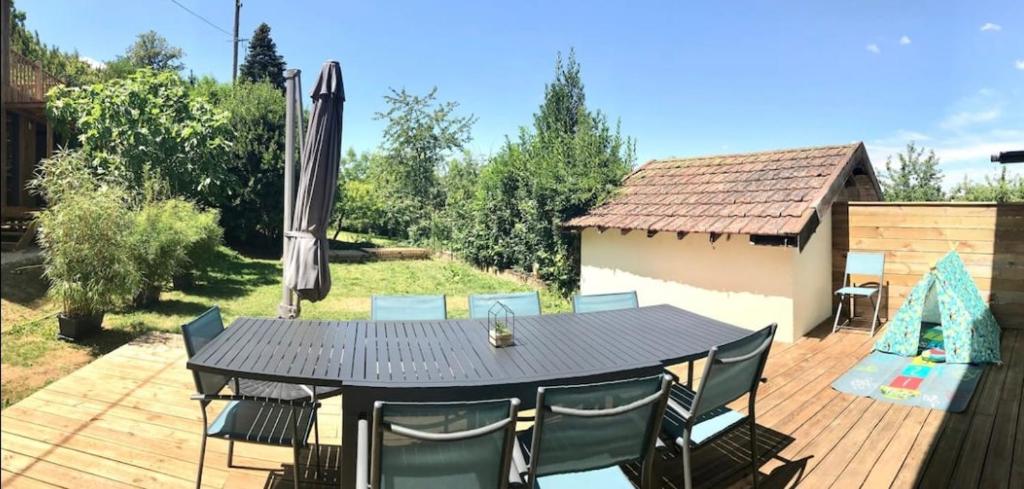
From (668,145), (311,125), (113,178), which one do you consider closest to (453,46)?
(668,145)

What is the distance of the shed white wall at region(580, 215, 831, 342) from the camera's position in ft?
19.2

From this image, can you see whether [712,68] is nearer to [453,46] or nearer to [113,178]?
[453,46]

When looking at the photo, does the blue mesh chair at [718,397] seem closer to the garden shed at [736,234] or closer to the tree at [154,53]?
the garden shed at [736,234]

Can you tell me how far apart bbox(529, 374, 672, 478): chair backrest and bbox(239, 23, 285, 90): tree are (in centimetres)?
2531

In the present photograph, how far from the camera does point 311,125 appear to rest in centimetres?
405

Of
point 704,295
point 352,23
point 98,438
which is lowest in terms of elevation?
point 98,438

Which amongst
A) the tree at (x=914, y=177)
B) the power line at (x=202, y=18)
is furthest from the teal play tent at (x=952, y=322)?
the tree at (x=914, y=177)

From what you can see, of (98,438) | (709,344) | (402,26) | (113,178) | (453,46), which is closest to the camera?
(709,344)

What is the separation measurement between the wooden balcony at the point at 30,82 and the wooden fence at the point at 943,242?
46.6 ft

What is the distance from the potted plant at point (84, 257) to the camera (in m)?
5.06

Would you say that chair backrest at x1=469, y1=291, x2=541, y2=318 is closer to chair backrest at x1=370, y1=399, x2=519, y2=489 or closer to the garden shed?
chair backrest at x1=370, y1=399, x2=519, y2=489

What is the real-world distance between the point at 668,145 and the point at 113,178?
609 inches

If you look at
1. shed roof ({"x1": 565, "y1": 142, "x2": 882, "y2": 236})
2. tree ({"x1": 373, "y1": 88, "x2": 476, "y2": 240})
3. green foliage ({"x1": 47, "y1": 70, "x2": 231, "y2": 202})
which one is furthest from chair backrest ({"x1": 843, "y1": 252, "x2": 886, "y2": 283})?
tree ({"x1": 373, "y1": 88, "x2": 476, "y2": 240})

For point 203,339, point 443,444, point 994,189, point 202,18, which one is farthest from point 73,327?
point 994,189
